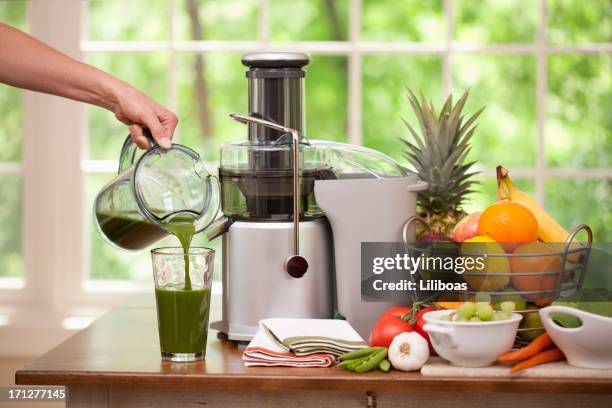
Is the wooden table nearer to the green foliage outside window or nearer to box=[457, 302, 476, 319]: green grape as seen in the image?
box=[457, 302, 476, 319]: green grape

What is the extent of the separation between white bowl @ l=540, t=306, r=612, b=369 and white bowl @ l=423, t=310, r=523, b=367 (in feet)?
0.16

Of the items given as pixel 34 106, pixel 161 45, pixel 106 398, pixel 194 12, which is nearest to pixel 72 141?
pixel 34 106

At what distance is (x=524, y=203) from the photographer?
151cm

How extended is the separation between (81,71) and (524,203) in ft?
2.61

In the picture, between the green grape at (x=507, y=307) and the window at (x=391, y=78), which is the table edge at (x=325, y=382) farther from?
the window at (x=391, y=78)

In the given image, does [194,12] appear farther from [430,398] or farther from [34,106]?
[430,398]

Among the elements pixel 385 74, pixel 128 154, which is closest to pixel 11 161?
pixel 385 74

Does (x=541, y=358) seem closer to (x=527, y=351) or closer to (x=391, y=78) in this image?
(x=527, y=351)

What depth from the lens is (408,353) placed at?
48.9 inches

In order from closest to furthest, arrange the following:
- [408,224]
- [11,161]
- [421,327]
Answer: [421,327] < [408,224] < [11,161]

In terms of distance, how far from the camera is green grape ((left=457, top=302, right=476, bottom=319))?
122 cm

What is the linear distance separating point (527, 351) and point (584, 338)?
0.27ft

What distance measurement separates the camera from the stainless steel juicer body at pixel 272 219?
4.55 feet

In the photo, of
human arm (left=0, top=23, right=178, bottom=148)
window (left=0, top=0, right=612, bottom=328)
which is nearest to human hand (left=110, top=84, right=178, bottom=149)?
human arm (left=0, top=23, right=178, bottom=148)
